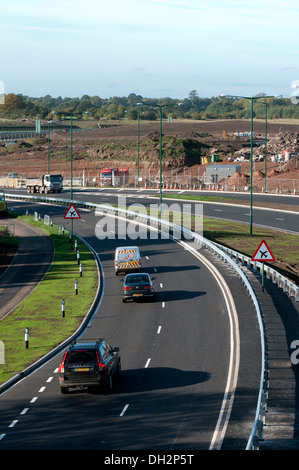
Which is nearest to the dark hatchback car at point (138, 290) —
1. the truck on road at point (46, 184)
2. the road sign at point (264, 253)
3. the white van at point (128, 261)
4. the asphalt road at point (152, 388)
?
the asphalt road at point (152, 388)

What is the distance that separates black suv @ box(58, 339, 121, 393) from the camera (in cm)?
2316

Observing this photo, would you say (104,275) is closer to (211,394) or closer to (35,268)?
(35,268)

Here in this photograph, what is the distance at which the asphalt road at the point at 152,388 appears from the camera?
1944 cm

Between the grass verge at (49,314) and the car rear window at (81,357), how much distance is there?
11.3 ft

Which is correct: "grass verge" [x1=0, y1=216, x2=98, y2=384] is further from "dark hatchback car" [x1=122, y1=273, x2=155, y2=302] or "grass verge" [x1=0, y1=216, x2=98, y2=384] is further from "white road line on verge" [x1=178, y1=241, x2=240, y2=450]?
"white road line on verge" [x1=178, y1=241, x2=240, y2=450]

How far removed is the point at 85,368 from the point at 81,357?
0.43m

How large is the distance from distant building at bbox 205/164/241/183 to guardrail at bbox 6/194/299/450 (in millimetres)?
24589

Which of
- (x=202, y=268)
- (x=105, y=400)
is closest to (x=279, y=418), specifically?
(x=105, y=400)

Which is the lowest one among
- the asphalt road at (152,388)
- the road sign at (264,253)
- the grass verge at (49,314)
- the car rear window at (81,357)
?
the grass verge at (49,314)

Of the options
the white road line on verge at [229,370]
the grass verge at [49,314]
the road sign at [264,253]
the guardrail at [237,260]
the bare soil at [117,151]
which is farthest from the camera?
the bare soil at [117,151]

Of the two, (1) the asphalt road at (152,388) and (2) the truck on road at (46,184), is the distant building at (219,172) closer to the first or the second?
(2) the truck on road at (46,184)

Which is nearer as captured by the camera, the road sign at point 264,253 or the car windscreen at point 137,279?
the road sign at point 264,253

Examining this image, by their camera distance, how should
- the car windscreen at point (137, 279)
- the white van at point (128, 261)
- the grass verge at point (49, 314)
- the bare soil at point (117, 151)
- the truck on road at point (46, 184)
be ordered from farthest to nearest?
the bare soil at point (117, 151), the truck on road at point (46, 184), the white van at point (128, 261), the car windscreen at point (137, 279), the grass verge at point (49, 314)

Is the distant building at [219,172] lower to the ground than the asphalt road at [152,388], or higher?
higher
